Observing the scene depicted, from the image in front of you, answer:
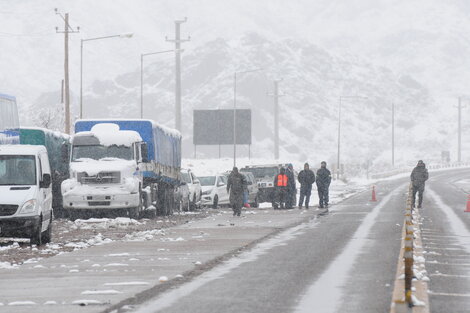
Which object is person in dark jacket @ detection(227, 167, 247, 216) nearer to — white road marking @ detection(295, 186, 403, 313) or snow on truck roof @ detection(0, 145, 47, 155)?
snow on truck roof @ detection(0, 145, 47, 155)

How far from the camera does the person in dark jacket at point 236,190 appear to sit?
127ft

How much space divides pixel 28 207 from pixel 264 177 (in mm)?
28766

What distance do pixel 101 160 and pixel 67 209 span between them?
5.93 feet

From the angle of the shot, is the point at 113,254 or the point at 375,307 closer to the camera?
the point at 375,307

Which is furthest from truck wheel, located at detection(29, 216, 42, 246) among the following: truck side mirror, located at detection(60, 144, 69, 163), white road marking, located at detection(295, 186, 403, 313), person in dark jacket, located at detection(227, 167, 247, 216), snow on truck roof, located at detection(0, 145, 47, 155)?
person in dark jacket, located at detection(227, 167, 247, 216)

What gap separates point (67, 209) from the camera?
36.8m

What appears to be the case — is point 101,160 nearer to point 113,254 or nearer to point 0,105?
point 0,105

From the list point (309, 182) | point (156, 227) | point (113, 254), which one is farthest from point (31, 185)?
point (309, 182)

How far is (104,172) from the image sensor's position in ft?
119

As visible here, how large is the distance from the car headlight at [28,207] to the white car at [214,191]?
2492cm

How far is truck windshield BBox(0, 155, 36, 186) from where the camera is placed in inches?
998

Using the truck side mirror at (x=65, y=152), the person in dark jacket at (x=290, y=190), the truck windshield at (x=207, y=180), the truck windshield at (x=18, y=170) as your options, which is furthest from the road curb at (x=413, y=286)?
the truck windshield at (x=207, y=180)

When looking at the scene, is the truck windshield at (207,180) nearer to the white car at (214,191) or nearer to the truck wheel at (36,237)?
the white car at (214,191)

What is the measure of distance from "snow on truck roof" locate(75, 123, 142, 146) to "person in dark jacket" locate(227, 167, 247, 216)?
152 inches
